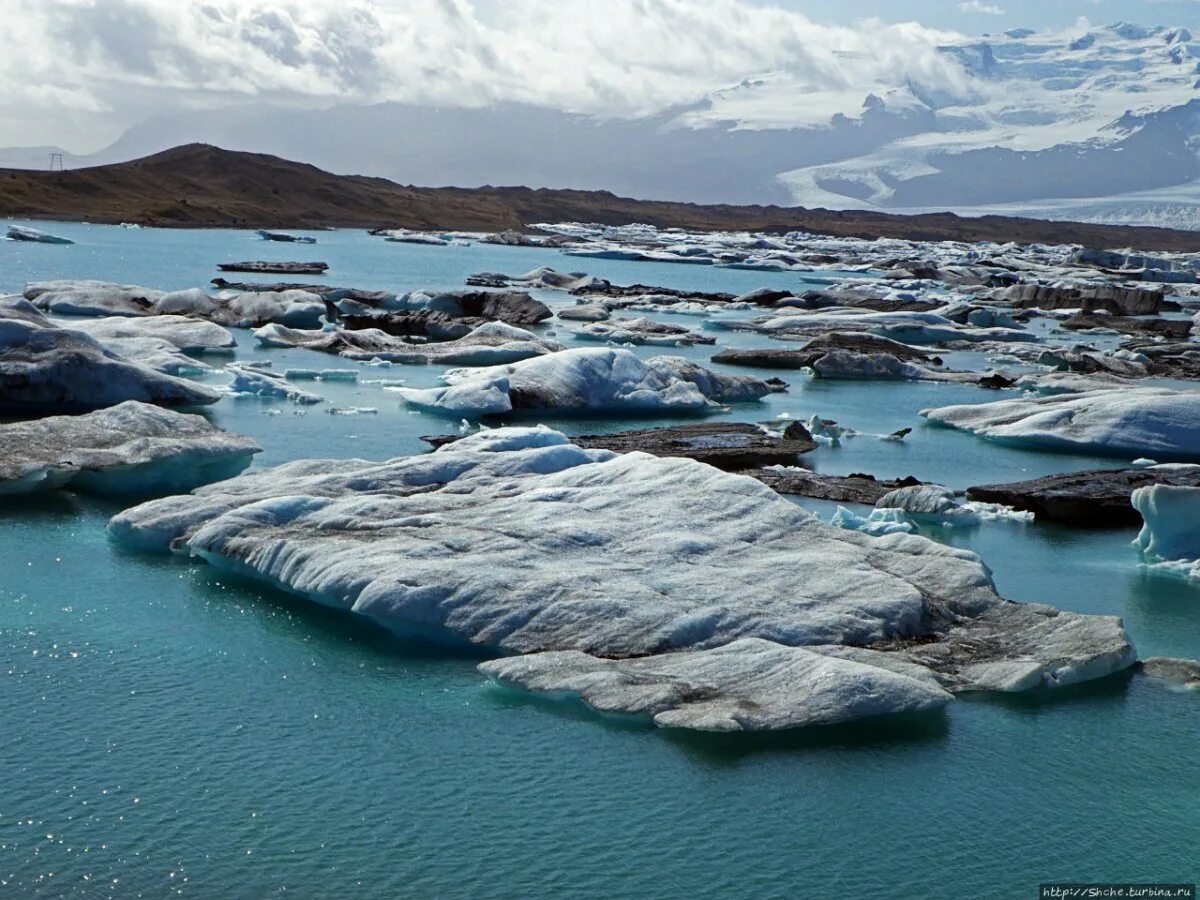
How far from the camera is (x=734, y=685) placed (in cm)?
873

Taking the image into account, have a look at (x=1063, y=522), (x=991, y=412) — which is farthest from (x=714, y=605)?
(x=991, y=412)

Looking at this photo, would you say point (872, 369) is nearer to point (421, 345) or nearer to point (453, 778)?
point (421, 345)

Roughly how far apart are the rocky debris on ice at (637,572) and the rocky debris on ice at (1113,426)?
28.5ft

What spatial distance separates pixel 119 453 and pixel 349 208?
80.8 m

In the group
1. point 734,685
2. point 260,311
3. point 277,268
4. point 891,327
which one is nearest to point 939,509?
point 734,685

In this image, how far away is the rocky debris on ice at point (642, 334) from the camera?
3225 centimetres

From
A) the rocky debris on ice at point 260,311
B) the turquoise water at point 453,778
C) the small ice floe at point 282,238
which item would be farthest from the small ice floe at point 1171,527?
the small ice floe at point 282,238

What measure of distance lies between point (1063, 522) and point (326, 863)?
10.7 metres

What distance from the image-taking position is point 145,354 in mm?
22391

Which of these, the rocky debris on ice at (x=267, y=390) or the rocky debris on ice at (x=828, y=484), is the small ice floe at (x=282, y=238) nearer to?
the rocky debris on ice at (x=267, y=390)

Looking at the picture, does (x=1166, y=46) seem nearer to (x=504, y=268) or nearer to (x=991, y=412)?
(x=504, y=268)

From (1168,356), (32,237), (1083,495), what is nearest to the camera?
(1083,495)

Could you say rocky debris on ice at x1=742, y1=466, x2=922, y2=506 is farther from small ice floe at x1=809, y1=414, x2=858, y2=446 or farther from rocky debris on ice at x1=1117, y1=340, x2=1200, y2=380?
rocky debris on ice at x1=1117, y1=340, x2=1200, y2=380

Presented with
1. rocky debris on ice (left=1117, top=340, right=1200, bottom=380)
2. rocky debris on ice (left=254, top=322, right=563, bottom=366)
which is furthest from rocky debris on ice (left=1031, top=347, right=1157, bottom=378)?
rocky debris on ice (left=254, top=322, right=563, bottom=366)
